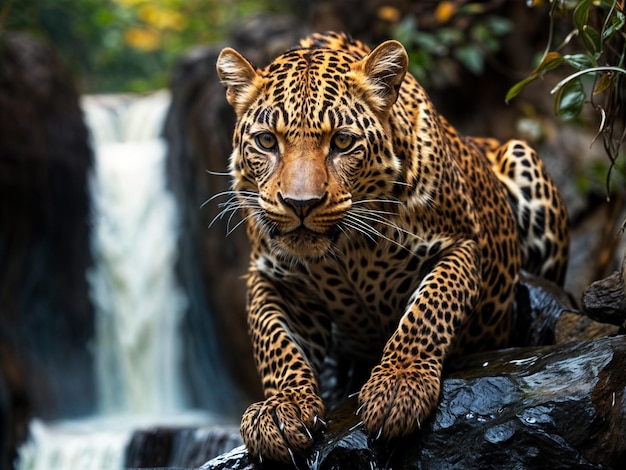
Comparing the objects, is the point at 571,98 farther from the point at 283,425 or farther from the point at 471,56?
the point at 471,56

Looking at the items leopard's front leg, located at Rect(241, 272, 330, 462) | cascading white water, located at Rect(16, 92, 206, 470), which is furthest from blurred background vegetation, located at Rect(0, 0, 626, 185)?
cascading white water, located at Rect(16, 92, 206, 470)

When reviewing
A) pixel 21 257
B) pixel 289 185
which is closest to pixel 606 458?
pixel 289 185

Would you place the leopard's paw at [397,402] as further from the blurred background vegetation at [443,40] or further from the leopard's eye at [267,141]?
the blurred background vegetation at [443,40]

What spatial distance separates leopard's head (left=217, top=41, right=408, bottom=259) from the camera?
17.2 ft

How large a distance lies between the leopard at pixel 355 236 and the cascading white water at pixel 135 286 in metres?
10.9

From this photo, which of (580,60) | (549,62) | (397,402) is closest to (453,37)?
(549,62)

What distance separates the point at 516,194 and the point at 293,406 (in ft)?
10.8

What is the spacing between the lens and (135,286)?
59.9 feet

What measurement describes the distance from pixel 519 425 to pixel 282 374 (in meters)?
1.49

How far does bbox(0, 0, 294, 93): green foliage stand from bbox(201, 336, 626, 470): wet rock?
703 inches

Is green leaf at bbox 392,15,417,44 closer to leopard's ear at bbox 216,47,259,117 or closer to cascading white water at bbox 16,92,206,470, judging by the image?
cascading white water at bbox 16,92,206,470

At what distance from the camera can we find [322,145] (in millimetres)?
5422

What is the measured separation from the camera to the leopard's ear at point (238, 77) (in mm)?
5832

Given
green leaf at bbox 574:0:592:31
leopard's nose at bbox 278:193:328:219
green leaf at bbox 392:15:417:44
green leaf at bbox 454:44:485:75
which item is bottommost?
leopard's nose at bbox 278:193:328:219
